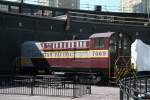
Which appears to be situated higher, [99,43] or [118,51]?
[99,43]

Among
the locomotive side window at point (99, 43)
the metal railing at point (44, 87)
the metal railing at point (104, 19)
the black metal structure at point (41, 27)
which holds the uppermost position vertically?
the metal railing at point (104, 19)

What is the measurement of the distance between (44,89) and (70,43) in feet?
33.2

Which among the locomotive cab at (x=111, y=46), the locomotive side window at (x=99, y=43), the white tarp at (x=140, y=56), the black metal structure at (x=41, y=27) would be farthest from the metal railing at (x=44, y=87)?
the black metal structure at (x=41, y=27)

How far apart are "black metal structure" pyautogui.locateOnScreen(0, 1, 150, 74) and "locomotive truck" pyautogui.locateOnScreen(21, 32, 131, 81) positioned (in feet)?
13.3

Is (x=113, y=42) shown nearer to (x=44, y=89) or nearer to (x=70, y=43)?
(x=70, y=43)

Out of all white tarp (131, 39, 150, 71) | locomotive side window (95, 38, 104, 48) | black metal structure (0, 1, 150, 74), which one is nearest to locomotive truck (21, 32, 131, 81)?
locomotive side window (95, 38, 104, 48)

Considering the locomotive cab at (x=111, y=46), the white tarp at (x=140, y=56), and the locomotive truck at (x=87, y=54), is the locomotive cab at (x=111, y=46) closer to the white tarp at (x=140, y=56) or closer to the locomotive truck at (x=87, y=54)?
the locomotive truck at (x=87, y=54)

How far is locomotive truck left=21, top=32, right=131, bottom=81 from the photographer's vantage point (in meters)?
30.0

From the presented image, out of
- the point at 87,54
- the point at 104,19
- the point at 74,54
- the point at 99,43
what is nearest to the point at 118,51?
the point at 99,43

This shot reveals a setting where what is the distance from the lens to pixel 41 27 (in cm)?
4244

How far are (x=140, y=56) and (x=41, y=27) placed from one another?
1362 cm

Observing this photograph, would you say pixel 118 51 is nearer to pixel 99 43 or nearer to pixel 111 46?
pixel 111 46

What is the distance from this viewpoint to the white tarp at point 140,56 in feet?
102

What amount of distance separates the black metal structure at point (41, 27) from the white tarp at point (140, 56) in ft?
14.5
